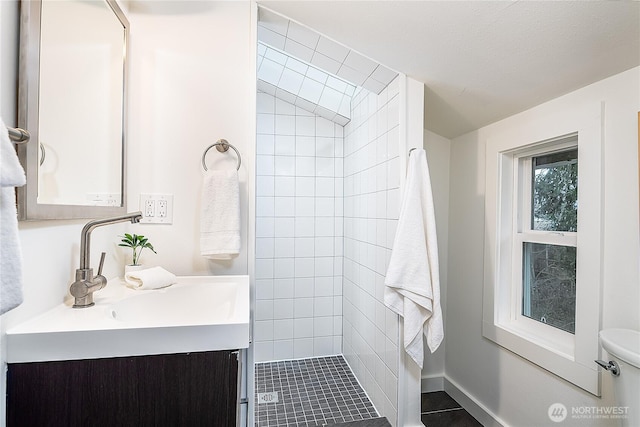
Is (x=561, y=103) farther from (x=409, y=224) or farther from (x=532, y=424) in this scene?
(x=532, y=424)

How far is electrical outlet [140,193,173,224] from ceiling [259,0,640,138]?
1.02 meters

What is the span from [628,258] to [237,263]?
4.98 feet

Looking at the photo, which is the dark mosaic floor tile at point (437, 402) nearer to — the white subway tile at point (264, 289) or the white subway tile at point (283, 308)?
the white subway tile at point (283, 308)

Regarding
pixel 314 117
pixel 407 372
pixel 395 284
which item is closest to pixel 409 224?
pixel 395 284

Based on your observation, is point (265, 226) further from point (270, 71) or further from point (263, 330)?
point (270, 71)

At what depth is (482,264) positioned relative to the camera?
1894 mm

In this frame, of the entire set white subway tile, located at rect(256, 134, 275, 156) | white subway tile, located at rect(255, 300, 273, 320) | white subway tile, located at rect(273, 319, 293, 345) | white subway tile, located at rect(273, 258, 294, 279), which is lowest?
white subway tile, located at rect(273, 319, 293, 345)

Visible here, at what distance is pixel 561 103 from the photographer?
4.61 feet

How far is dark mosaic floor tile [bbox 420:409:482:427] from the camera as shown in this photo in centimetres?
182

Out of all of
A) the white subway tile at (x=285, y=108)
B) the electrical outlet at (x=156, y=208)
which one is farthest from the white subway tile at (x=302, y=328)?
the white subway tile at (x=285, y=108)

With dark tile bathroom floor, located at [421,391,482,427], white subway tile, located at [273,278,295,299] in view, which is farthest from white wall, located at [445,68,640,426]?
white subway tile, located at [273,278,295,299]

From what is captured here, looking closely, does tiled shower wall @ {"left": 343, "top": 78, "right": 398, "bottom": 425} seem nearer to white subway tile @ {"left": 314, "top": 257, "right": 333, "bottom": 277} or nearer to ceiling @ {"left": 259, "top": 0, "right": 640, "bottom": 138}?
white subway tile @ {"left": 314, "top": 257, "right": 333, "bottom": 277}

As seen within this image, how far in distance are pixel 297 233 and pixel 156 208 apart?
138cm

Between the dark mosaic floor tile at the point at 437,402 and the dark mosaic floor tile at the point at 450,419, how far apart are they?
0.04m
